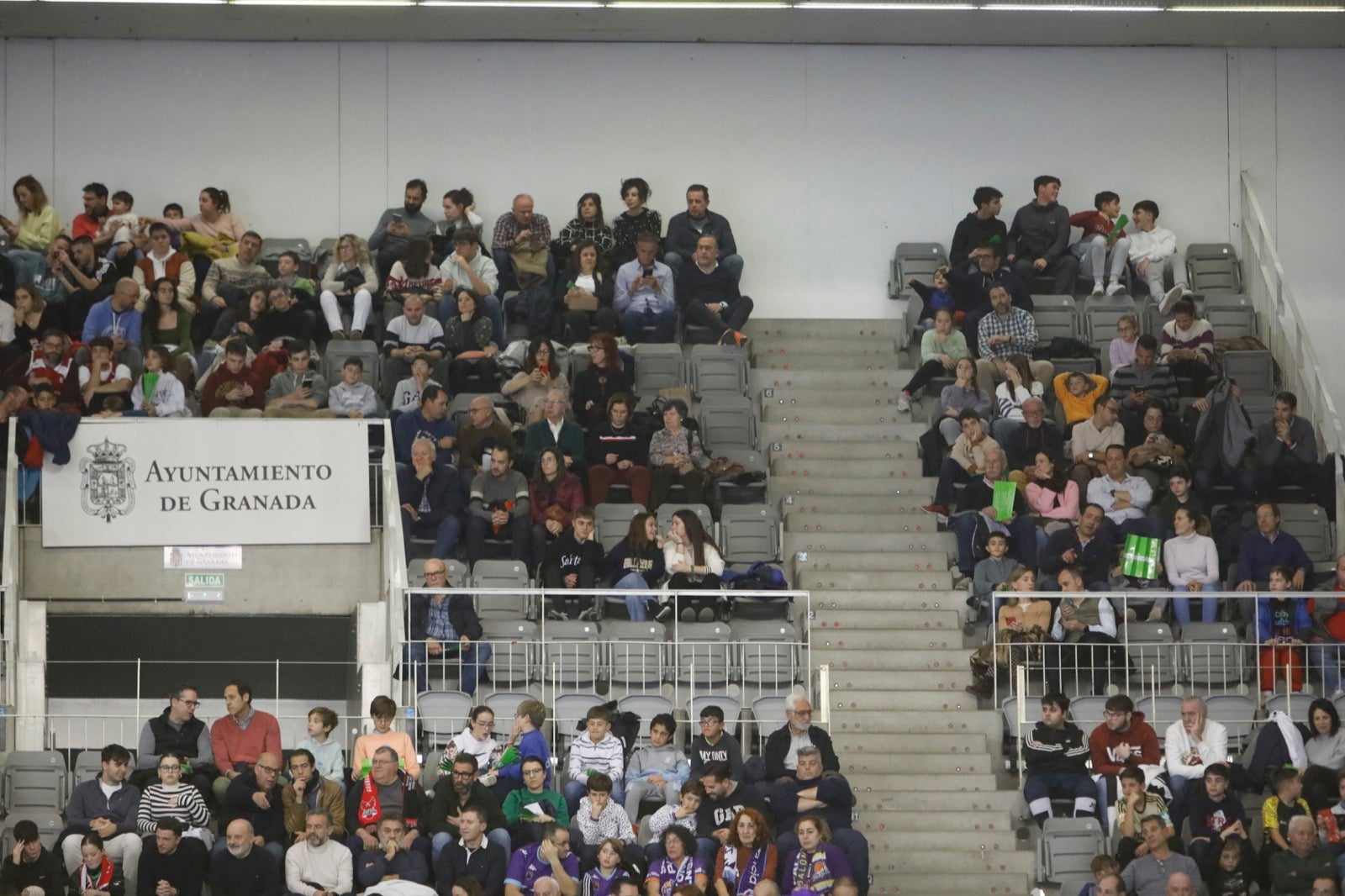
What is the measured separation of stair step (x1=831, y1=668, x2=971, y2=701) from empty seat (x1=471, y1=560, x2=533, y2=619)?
6.74ft

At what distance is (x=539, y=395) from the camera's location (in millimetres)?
15828

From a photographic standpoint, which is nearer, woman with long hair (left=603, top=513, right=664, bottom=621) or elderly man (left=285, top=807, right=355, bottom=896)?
elderly man (left=285, top=807, right=355, bottom=896)

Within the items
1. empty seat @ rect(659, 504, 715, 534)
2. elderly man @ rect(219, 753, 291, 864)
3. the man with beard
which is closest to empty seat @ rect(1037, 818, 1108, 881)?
empty seat @ rect(659, 504, 715, 534)

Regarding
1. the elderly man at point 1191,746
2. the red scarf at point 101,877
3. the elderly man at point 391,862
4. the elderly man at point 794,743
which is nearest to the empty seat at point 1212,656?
the elderly man at point 1191,746

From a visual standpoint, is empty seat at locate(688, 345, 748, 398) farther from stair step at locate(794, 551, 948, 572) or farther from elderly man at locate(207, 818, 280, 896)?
elderly man at locate(207, 818, 280, 896)

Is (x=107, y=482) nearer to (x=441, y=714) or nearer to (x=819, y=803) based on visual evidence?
(x=441, y=714)

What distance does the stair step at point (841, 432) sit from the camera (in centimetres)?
1631

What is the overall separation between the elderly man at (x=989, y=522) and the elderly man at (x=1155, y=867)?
294 cm

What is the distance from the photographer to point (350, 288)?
55.6 ft

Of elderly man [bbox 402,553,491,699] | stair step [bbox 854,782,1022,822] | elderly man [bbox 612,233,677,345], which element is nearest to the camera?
stair step [bbox 854,782,1022,822]

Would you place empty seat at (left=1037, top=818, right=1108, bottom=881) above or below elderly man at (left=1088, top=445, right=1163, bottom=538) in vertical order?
below

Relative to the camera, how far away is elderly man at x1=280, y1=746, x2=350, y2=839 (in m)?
11.9

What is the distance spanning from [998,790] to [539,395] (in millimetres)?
4720

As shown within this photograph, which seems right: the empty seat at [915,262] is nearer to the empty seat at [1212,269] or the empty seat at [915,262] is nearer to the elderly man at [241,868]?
the empty seat at [1212,269]
